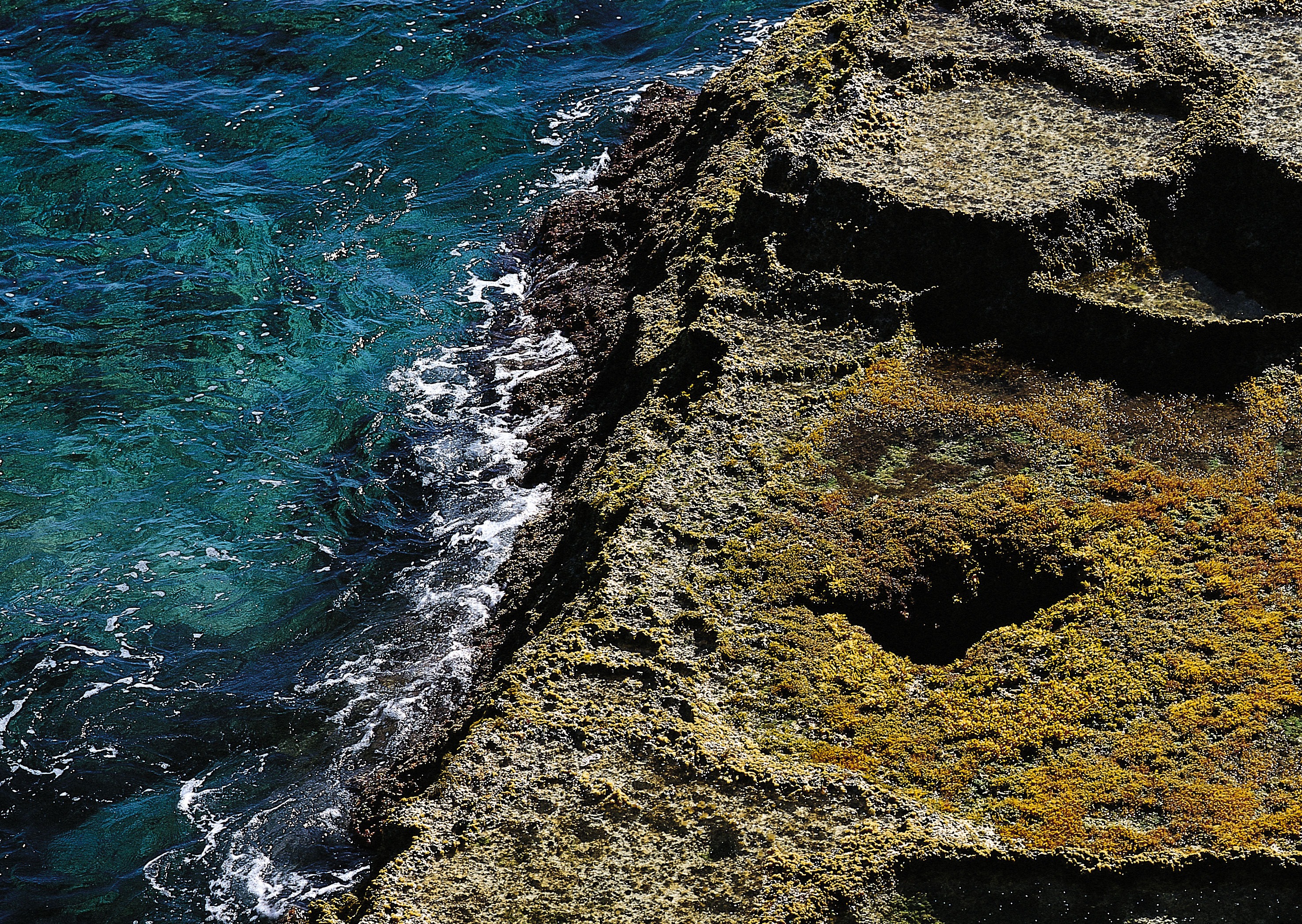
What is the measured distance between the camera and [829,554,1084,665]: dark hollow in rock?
1018 cm

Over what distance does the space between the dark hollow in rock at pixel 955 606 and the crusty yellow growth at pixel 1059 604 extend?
0.06 m

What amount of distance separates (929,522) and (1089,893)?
373 cm

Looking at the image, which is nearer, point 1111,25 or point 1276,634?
point 1276,634

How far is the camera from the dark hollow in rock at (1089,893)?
26.2 ft

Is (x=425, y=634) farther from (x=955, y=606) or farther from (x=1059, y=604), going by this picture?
(x=1059, y=604)

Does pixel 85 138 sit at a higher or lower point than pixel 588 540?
higher

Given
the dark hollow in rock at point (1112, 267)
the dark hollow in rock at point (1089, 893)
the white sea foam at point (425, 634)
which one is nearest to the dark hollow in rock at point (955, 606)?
the dark hollow in rock at point (1089, 893)

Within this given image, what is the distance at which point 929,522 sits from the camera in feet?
35.3

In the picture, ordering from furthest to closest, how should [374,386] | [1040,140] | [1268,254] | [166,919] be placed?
1. [374,386]
2. [1040,140]
3. [1268,254]
4. [166,919]

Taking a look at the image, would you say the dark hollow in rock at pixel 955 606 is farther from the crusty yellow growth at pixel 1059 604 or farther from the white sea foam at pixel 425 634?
the white sea foam at pixel 425 634

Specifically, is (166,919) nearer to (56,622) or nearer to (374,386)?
(56,622)

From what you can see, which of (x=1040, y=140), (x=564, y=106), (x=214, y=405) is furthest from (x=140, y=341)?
(x=1040, y=140)

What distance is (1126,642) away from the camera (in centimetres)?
955

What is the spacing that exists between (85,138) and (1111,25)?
18.5 meters
